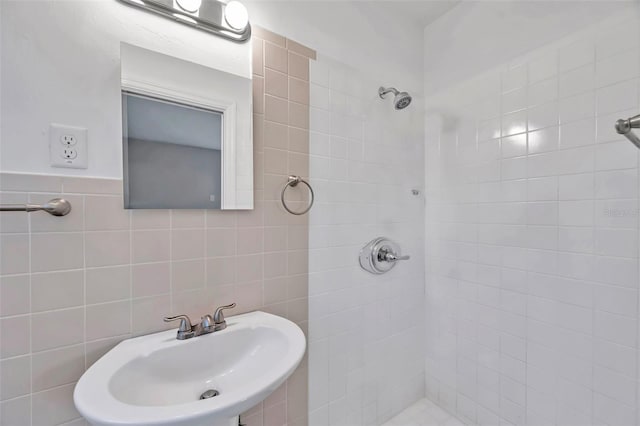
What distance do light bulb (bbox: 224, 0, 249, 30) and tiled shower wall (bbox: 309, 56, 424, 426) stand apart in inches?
14.1

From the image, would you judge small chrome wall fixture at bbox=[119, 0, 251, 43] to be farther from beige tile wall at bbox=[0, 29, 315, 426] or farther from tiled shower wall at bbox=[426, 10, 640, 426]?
tiled shower wall at bbox=[426, 10, 640, 426]

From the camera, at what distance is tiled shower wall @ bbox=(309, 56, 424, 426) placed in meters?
1.34

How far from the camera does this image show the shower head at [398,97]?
1.44 metres

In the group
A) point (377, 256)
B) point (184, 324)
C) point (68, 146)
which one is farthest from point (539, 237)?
point (68, 146)

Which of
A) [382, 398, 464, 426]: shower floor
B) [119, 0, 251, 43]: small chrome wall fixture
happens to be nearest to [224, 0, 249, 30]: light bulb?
[119, 0, 251, 43]: small chrome wall fixture

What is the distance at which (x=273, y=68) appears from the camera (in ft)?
3.92

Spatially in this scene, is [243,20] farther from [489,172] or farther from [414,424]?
[414,424]

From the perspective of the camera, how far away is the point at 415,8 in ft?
5.28

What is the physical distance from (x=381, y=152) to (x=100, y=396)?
4.81ft

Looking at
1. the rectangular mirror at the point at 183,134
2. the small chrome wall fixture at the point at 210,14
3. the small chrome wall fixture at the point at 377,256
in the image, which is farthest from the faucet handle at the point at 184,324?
the small chrome wall fixture at the point at 210,14

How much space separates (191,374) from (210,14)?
1.26m

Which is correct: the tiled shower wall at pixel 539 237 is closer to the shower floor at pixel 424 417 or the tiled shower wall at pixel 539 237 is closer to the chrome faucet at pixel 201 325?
the shower floor at pixel 424 417

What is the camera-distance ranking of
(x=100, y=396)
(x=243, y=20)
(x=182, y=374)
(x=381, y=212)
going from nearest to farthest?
(x=100, y=396), (x=182, y=374), (x=243, y=20), (x=381, y=212)

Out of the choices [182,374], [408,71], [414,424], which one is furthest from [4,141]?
[414,424]
